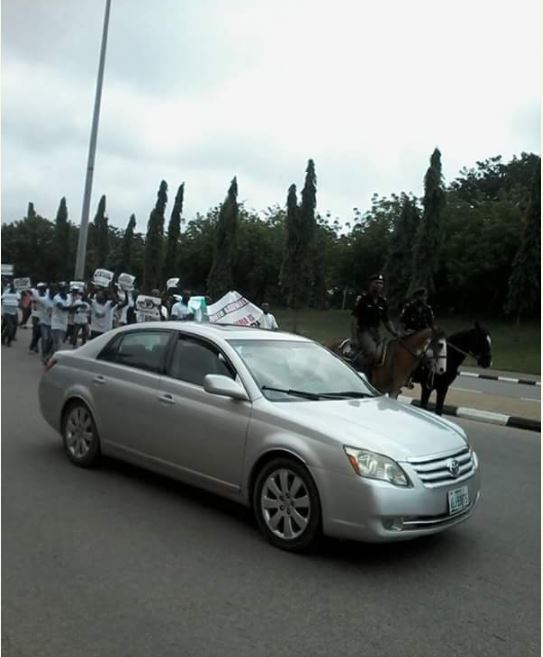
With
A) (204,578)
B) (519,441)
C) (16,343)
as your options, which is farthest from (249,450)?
(16,343)

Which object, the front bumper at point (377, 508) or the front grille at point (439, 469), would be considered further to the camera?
the front grille at point (439, 469)

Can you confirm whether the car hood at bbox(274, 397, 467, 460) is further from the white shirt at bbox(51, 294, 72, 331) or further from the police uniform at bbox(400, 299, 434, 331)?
the white shirt at bbox(51, 294, 72, 331)

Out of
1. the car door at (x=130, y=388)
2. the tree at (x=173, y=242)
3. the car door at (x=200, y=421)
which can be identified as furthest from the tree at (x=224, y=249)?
the car door at (x=200, y=421)

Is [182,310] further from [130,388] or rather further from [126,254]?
[126,254]

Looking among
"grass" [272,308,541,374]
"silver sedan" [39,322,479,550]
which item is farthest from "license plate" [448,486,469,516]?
"grass" [272,308,541,374]

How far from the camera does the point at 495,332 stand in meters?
41.1

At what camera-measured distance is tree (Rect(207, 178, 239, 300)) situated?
52.9 metres

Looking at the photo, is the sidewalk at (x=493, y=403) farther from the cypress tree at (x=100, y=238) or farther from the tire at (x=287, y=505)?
the cypress tree at (x=100, y=238)

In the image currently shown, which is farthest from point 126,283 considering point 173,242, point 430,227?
point 173,242

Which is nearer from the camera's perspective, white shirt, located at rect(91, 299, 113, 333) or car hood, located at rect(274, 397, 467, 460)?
car hood, located at rect(274, 397, 467, 460)

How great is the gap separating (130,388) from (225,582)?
2526 millimetres

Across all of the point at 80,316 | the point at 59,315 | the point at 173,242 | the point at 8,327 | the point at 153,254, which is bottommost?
the point at 8,327

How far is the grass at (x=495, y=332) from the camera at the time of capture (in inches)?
1199

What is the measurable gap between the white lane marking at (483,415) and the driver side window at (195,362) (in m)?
6.97
